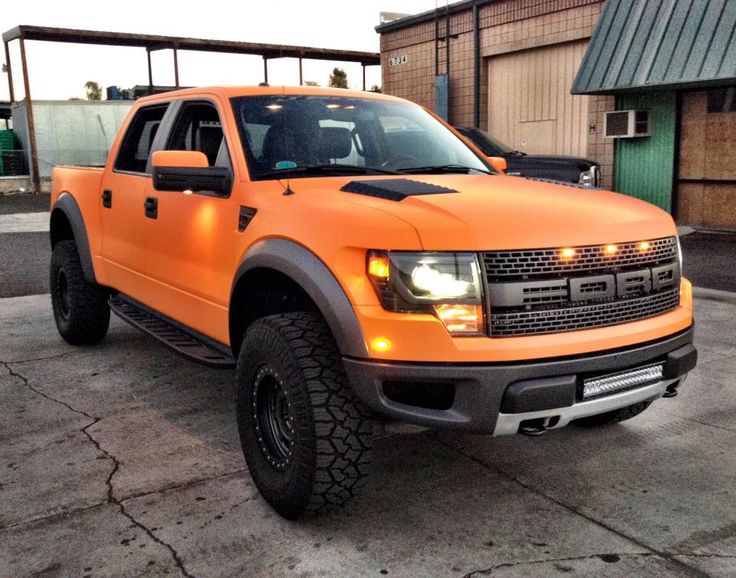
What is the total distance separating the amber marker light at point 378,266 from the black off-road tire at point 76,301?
3.47 meters

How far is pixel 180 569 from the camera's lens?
2.87 metres

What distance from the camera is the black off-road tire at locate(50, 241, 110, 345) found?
582cm

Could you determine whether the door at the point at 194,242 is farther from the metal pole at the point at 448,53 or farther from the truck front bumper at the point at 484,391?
the metal pole at the point at 448,53

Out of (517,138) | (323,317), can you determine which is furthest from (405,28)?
(323,317)

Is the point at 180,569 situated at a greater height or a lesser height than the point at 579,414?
lesser

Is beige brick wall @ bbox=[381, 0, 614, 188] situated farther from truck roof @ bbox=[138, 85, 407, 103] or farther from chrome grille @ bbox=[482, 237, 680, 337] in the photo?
chrome grille @ bbox=[482, 237, 680, 337]

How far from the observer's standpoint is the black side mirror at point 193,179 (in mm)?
3707

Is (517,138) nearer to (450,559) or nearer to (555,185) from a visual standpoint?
(555,185)

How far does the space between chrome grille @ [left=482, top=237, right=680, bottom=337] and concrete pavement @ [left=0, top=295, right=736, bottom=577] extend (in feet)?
2.79

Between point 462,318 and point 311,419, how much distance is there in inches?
27.2

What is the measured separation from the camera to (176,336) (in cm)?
440

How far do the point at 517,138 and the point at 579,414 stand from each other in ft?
48.5

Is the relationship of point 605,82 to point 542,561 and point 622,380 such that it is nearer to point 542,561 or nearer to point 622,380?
point 622,380

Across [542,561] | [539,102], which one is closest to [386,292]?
[542,561]
